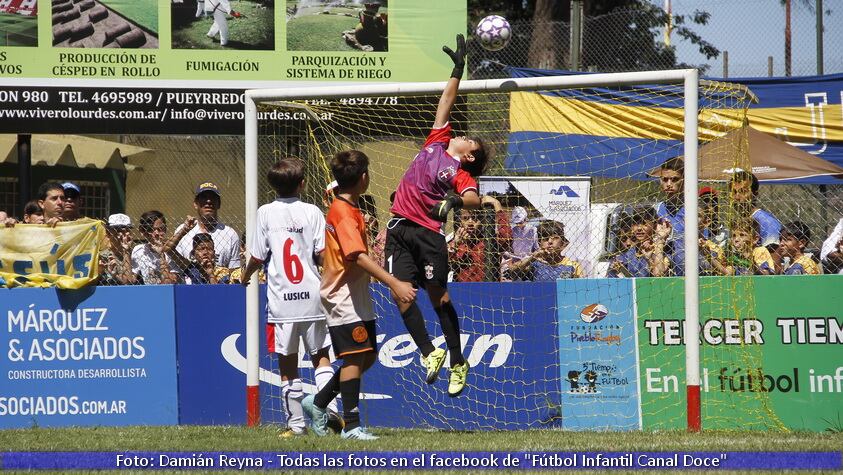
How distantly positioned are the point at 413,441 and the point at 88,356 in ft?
11.0

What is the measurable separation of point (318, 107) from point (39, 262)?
2704mm

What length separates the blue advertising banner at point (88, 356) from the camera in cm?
871

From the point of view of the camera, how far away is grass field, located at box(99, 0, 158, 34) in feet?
40.8

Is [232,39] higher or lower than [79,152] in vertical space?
higher

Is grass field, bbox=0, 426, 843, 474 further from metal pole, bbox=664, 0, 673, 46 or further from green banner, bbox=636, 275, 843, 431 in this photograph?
metal pole, bbox=664, 0, 673, 46

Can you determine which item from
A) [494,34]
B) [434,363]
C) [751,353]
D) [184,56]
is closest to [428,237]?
[434,363]

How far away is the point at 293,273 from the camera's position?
23.7 ft

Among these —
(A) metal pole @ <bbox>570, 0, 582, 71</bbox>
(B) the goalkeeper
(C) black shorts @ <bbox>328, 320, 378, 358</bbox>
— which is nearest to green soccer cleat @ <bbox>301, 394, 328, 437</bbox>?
(C) black shorts @ <bbox>328, 320, 378, 358</bbox>

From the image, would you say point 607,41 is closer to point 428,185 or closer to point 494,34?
point 494,34

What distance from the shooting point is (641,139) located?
11484 millimetres

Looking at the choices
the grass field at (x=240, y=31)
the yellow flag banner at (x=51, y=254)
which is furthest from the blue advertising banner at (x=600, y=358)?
the grass field at (x=240, y=31)

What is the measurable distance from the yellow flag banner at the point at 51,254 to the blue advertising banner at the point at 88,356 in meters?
0.10

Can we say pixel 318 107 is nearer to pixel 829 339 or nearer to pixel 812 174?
pixel 829 339
